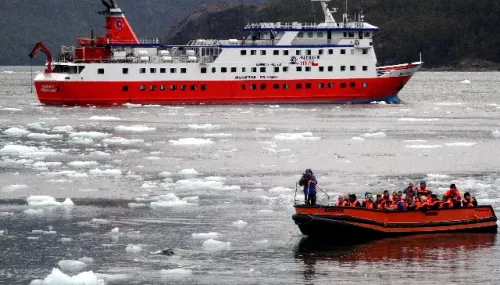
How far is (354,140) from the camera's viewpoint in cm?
5966

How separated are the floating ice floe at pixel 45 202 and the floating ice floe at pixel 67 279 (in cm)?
1076

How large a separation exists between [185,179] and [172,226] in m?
10.4

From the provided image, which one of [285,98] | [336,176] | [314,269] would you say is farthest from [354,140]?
[314,269]

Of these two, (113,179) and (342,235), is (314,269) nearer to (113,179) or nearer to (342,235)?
(342,235)

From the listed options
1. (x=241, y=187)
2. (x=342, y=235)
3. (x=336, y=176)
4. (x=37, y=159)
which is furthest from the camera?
(x=37, y=159)

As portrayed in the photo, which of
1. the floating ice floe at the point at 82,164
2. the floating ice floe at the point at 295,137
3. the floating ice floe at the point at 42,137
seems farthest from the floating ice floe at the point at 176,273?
the floating ice floe at the point at 42,137

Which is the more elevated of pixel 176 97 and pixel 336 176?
pixel 176 97

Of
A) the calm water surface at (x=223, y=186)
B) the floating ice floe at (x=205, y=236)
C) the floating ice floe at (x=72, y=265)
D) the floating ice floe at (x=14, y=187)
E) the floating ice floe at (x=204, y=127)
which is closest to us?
the floating ice floe at (x=72, y=265)

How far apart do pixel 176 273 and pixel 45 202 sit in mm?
10897

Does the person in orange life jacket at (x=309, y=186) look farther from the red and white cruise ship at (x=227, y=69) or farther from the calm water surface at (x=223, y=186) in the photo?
the red and white cruise ship at (x=227, y=69)

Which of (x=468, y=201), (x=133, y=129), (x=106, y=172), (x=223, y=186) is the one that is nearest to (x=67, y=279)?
(x=468, y=201)

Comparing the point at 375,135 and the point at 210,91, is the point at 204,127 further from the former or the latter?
the point at 210,91

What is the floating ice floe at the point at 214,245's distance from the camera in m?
30.2

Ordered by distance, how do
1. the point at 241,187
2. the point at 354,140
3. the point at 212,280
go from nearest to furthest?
the point at 212,280
the point at 241,187
the point at 354,140
